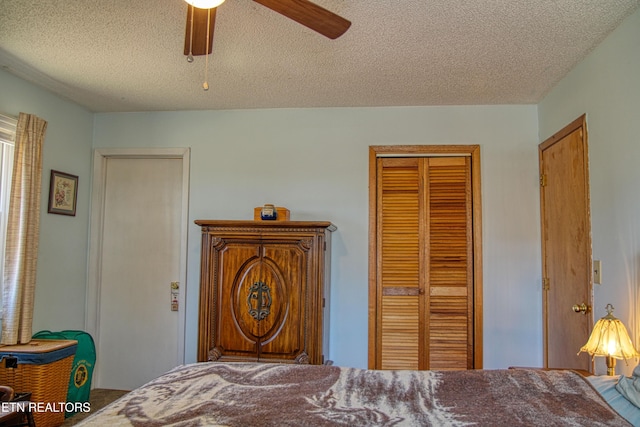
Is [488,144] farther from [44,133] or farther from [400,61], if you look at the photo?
[44,133]

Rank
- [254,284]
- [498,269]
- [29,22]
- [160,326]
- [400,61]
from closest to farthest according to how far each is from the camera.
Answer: [29,22] < [400,61] < [254,284] < [498,269] < [160,326]

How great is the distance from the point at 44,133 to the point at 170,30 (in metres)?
1.42

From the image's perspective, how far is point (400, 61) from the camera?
264 centimetres

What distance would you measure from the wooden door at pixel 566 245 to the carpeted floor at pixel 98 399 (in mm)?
A: 3303

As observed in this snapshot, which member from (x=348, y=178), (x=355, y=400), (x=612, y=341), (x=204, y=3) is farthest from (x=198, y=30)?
(x=612, y=341)

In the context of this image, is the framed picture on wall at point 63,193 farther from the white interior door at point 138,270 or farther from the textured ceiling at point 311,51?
the textured ceiling at point 311,51

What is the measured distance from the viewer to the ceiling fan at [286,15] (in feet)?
5.02

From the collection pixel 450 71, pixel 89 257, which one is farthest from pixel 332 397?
pixel 89 257

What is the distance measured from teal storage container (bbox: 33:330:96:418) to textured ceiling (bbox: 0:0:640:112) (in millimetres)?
1791

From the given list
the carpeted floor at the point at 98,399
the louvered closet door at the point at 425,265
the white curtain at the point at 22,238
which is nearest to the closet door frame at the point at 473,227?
the louvered closet door at the point at 425,265

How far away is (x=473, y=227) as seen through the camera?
3357 millimetres

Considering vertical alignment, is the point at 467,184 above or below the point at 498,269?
above

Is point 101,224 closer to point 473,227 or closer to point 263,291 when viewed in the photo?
point 263,291

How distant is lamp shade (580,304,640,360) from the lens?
188cm
